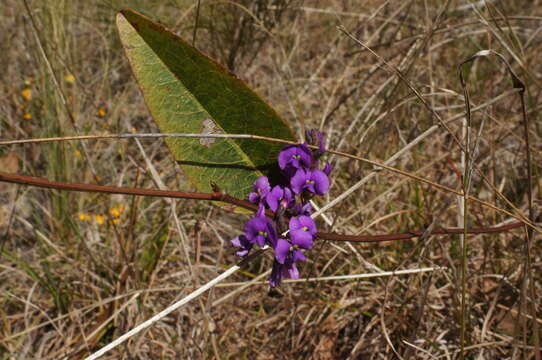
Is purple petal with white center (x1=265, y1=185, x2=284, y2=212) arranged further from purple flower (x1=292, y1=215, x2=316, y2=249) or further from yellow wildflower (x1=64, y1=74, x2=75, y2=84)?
yellow wildflower (x1=64, y1=74, x2=75, y2=84)

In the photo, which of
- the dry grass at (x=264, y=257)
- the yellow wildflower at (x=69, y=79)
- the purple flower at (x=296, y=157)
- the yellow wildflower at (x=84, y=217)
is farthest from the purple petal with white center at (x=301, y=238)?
the yellow wildflower at (x=69, y=79)

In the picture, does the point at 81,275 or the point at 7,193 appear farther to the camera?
the point at 7,193

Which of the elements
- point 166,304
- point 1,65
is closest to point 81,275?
point 166,304

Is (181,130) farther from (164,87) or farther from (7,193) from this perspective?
(7,193)

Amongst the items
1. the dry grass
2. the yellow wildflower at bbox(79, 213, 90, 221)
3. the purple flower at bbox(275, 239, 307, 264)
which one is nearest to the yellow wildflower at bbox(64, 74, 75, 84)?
the dry grass

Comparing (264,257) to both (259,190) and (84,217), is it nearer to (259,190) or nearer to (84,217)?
(84,217)

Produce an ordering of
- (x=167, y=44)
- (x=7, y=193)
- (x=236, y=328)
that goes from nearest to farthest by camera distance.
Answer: (x=167, y=44)
(x=236, y=328)
(x=7, y=193)

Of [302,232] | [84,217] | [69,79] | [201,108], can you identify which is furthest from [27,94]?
[302,232]
